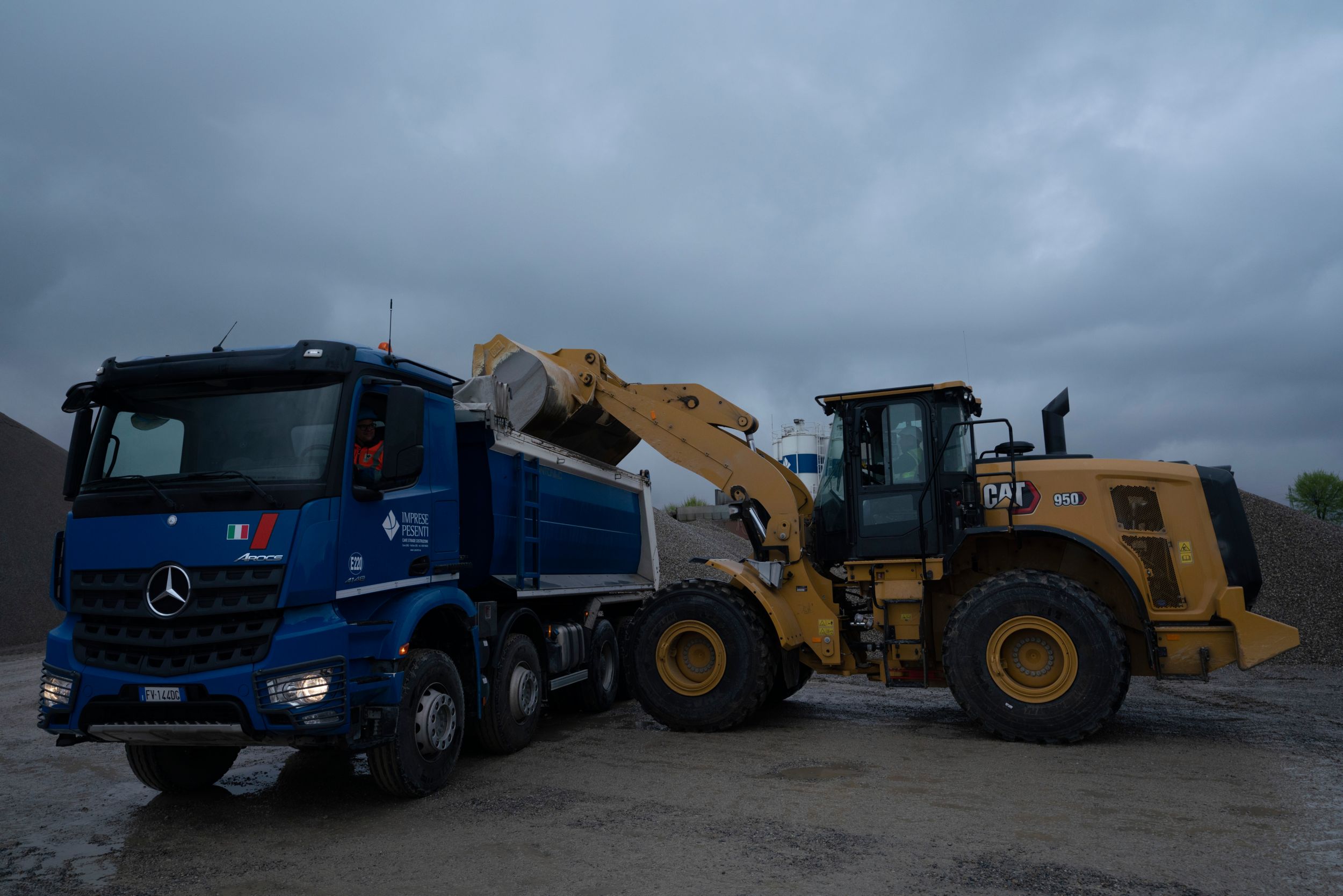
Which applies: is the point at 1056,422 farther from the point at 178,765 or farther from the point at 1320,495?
the point at 1320,495

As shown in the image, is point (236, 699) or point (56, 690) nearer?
point (236, 699)

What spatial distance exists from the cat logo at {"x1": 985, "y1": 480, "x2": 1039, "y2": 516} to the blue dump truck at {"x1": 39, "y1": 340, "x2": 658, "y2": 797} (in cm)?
469

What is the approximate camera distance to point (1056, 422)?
9.02 metres

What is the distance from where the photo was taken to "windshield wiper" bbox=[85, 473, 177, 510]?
17.4 ft

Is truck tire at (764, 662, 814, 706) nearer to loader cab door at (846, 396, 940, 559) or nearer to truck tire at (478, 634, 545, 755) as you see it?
loader cab door at (846, 396, 940, 559)

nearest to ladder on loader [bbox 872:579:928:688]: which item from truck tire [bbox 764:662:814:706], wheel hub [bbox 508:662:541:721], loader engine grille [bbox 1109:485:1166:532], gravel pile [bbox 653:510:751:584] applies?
truck tire [bbox 764:662:814:706]

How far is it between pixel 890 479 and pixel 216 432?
5.87 metres

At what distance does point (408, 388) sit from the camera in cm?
577

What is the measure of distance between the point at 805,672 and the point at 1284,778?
500cm

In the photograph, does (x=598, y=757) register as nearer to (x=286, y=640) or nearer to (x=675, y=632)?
(x=675, y=632)

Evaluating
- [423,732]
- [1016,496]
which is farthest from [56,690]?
[1016,496]

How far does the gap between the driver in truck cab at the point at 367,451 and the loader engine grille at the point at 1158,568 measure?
20.5ft

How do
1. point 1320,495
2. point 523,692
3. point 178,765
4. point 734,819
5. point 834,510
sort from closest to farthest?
point 734,819, point 178,765, point 523,692, point 834,510, point 1320,495

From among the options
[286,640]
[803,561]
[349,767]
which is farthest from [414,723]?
[803,561]
